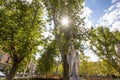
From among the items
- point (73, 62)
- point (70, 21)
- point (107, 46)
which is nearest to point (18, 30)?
point (70, 21)

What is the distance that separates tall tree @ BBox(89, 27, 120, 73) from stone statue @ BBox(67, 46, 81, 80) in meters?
17.3

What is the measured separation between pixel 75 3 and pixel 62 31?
3.24 metres

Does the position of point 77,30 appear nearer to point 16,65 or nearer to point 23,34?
point 23,34

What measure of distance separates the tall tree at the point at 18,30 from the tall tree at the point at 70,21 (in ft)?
8.34

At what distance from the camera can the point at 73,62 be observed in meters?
14.9

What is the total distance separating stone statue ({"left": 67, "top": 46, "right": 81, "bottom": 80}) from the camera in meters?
14.1

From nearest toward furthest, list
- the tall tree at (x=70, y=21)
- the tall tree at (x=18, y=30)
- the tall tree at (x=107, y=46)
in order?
the tall tree at (x=70, y=21)
the tall tree at (x=18, y=30)
the tall tree at (x=107, y=46)

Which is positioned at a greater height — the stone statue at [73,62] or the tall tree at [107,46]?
the tall tree at [107,46]

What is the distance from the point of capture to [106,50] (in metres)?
32.2

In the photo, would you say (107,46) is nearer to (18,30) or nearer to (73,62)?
(73,62)

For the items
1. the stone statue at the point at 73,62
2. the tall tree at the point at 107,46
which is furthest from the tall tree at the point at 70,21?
the tall tree at the point at 107,46

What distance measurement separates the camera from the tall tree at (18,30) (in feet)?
49.8

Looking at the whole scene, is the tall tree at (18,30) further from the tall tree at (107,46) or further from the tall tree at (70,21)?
the tall tree at (107,46)

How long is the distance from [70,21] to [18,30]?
501 centimetres
